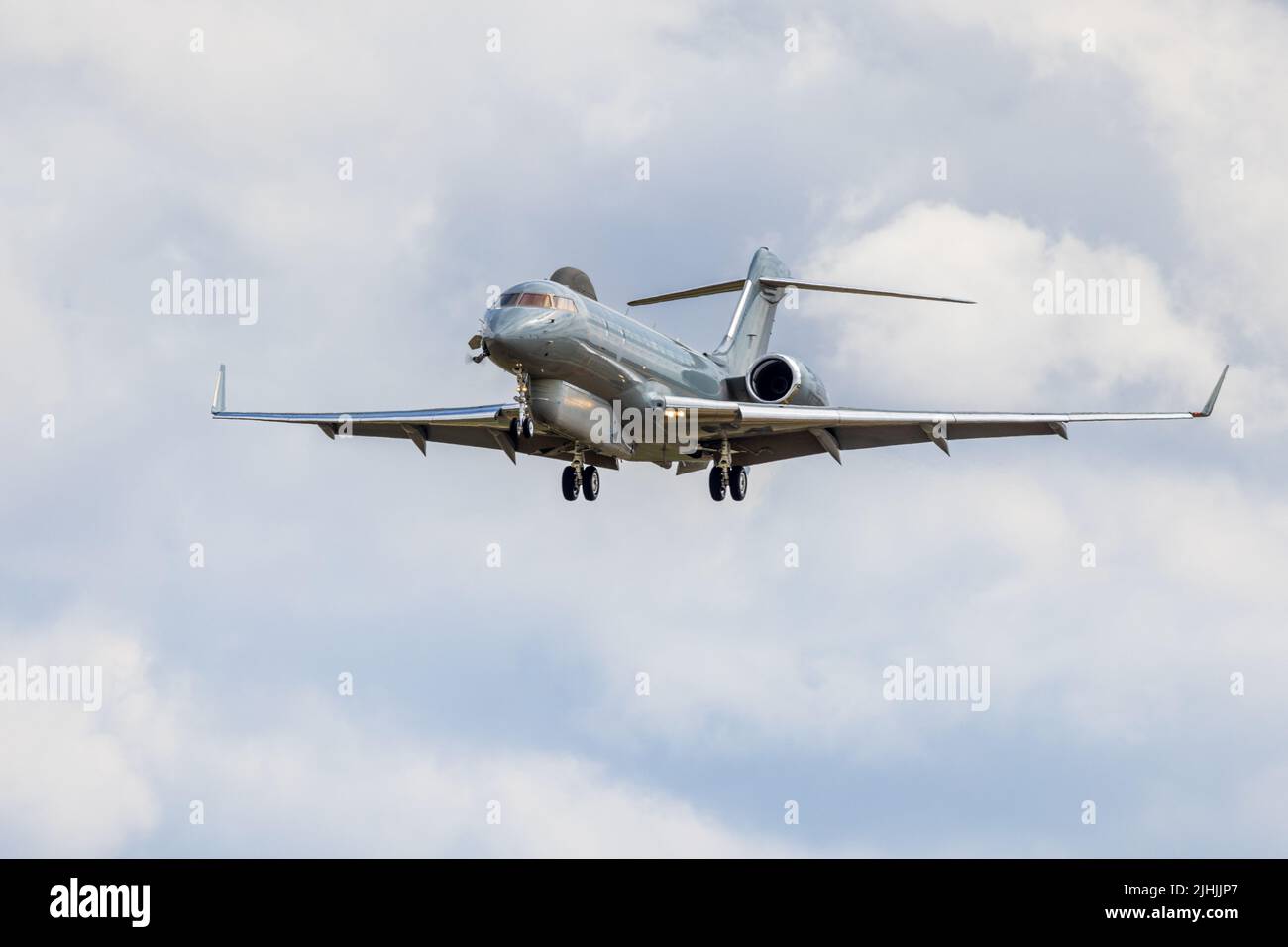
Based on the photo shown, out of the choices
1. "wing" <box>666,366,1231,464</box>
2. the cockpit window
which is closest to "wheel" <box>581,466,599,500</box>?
"wing" <box>666,366,1231,464</box>

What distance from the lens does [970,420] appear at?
4228 centimetres

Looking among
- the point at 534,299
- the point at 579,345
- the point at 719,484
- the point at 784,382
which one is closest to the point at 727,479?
the point at 719,484

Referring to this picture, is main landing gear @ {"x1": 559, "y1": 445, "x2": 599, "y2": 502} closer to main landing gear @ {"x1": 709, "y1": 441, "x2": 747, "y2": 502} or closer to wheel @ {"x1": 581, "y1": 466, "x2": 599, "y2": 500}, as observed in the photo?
wheel @ {"x1": 581, "y1": 466, "x2": 599, "y2": 500}

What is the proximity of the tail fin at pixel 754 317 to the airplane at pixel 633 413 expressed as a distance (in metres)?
0.18

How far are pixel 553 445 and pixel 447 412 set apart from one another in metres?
2.83

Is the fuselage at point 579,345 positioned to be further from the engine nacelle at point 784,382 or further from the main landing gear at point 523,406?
the engine nacelle at point 784,382

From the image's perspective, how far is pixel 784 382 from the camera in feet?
151

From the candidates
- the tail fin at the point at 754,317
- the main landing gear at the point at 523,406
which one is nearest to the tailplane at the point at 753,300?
the tail fin at the point at 754,317

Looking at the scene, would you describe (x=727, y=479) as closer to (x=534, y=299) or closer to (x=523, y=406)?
(x=523, y=406)

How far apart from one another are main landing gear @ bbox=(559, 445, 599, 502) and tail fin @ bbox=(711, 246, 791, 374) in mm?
6464

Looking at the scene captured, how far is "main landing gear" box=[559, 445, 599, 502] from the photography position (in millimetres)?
43938

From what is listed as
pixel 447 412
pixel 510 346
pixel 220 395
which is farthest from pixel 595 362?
pixel 220 395
